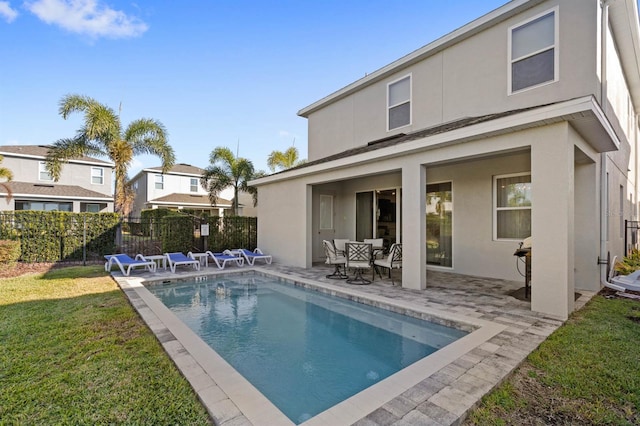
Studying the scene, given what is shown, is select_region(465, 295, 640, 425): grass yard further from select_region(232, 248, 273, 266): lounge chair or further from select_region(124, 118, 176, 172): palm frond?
select_region(124, 118, 176, 172): palm frond

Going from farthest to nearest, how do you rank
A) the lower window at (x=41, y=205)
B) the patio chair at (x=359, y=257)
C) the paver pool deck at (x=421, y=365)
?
the lower window at (x=41, y=205) < the patio chair at (x=359, y=257) < the paver pool deck at (x=421, y=365)

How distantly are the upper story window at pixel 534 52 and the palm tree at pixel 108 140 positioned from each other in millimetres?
16816

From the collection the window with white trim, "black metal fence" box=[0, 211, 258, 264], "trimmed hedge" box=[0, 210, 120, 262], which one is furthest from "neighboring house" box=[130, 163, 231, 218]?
the window with white trim

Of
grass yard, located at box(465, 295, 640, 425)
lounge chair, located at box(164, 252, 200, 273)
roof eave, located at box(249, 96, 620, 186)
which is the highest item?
roof eave, located at box(249, 96, 620, 186)

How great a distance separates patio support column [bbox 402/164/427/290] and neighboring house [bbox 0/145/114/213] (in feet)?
84.0

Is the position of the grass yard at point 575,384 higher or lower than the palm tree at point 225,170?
lower

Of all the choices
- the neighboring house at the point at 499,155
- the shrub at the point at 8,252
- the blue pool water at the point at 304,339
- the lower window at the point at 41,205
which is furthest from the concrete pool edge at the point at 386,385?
the lower window at the point at 41,205

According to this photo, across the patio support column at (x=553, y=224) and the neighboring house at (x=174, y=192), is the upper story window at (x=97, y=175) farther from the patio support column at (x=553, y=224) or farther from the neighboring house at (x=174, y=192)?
the patio support column at (x=553, y=224)

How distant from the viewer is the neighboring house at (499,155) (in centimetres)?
554

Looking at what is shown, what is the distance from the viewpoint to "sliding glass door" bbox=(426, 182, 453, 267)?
33.0ft

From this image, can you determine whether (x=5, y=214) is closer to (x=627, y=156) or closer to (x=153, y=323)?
(x=153, y=323)

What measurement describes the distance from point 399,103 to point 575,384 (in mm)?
9869

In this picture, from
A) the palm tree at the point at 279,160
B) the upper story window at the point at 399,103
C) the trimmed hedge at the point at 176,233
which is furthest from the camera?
the palm tree at the point at 279,160

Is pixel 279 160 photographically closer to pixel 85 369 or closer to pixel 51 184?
pixel 51 184
